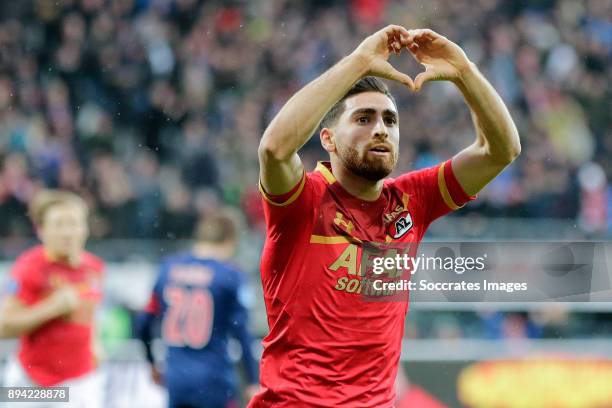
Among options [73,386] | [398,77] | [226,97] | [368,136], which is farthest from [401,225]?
[226,97]

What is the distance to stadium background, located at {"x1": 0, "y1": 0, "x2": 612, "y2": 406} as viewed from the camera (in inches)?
371

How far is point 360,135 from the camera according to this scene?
3.84 meters

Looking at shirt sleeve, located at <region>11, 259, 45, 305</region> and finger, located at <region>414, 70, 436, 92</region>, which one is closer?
finger, located at <region>414, 70, 436, 92</region>

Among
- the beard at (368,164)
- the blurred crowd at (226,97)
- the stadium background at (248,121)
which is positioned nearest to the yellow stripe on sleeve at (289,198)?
the beard at (368,164)

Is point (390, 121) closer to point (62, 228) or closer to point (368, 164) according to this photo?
point (368, 164)

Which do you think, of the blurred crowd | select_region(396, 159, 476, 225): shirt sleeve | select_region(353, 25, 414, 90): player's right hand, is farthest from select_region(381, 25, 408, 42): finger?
the blurred crowd

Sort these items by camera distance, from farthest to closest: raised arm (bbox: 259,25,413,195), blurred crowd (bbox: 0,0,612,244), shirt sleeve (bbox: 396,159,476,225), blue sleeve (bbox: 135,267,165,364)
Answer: blurred crowd (bbox: 0,0,612,244)
blue sleeve (bbox: 135,267,165,364)
shirt sleeve (bbox: 396,159,476,225)
raised arm (bbox: 259,25,413,195)

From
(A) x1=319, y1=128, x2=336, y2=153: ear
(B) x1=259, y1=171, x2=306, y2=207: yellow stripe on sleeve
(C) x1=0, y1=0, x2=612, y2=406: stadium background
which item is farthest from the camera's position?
(C) x1=0, y1=0, x2=612, y2=406: stadium background

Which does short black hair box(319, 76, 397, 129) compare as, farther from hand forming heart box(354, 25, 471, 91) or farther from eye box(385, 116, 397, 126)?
hand forming heart box(354, 25, 471, 91)

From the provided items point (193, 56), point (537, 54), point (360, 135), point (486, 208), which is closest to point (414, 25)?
point (537, 54)

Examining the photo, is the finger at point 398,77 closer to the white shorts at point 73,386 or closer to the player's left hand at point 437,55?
the player's left hand at point 437,55

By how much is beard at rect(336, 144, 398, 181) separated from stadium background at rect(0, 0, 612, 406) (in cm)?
490

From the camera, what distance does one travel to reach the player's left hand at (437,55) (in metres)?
3.79

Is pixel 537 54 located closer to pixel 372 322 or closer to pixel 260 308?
pixel 260 308
